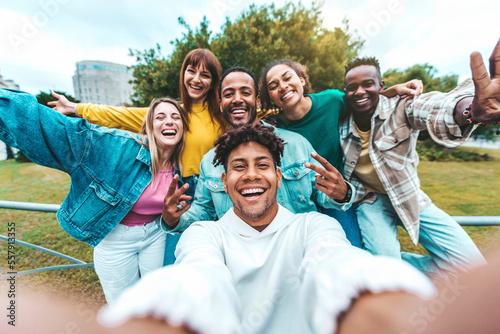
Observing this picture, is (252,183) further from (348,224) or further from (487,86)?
(487,86)

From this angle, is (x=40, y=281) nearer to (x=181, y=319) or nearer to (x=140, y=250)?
(x=140, y=250)

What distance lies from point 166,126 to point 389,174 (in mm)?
2331

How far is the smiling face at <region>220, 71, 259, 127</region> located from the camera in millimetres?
2338

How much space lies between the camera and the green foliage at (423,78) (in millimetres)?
12288

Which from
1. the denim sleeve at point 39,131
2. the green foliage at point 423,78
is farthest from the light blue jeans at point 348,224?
the green foliage at point 423,78

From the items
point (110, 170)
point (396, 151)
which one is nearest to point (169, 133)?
point (110, 170)

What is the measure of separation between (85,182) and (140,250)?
0.89m

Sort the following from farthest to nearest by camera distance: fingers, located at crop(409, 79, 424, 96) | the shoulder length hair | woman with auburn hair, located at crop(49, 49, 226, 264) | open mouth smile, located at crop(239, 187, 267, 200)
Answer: the shoulder length hair < woman with auburn hair, located at crop(49, 49, 226, 264) < fingers, located at crop(409, 79, 424, 96) < open mouth smile, located at crop(239, 187, 267, 200)

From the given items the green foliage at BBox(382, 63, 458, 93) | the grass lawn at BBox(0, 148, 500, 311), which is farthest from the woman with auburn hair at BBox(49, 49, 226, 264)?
the green foliage at BBox(382, 63, 458, 93)

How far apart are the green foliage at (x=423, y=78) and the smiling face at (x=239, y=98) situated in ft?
44.1

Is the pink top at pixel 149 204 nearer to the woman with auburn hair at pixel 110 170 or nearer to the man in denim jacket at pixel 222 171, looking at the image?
the woman with auburn hair at pixel 110 170

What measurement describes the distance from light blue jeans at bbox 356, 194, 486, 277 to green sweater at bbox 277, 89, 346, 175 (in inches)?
23.8

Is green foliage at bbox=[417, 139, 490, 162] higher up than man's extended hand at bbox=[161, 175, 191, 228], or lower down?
lower down

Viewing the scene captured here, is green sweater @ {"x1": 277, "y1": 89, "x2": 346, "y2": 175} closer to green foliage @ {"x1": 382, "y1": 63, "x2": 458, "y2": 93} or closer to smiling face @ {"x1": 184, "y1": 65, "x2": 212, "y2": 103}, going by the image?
smiling face @ {"x1": 184, "y1": 65, "x2": 212, "y2": 103}
